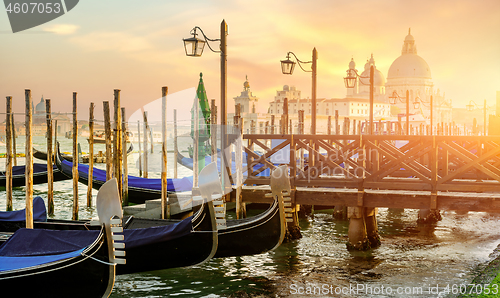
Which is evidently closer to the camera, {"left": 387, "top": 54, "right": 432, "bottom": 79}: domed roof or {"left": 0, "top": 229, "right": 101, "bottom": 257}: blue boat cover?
{"left": 0, "top": 229, "right": 101, "bottom": 257}: blue boat cover

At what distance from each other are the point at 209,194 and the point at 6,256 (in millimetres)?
1884

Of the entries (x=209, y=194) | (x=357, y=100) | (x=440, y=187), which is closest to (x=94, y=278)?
(x=209, y=194)

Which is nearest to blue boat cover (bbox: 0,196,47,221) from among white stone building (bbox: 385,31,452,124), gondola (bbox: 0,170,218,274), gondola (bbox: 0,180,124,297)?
gondola (bbox: 0,170,218,274)

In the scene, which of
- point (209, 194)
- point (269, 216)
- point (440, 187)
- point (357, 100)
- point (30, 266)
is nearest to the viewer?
point (30, 266)

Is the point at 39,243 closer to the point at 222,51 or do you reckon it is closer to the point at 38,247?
the point at 38,247

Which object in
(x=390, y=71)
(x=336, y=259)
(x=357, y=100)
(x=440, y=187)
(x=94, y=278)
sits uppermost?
(x=390, y=71)

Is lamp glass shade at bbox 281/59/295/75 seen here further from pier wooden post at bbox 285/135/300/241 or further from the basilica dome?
the basilica dome

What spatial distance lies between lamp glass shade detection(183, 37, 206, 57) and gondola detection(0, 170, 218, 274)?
105 inches

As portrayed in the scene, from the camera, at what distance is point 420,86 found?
72.6m

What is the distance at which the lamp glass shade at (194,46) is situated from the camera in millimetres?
6824

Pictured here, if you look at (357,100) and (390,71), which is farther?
(390,71)

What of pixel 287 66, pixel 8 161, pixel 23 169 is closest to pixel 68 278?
pixel 8 161

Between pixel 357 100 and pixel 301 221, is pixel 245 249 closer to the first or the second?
pixel 301 221

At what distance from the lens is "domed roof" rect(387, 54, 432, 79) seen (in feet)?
240
